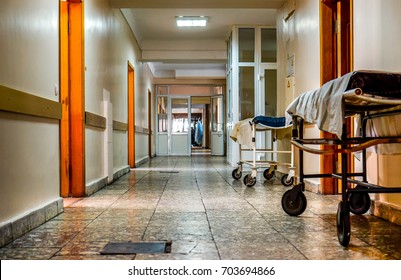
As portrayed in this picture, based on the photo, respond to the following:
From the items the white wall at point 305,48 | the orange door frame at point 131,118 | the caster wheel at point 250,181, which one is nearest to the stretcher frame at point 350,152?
the white wall at point 305,48

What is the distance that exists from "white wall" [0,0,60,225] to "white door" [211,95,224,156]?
11.6 metres

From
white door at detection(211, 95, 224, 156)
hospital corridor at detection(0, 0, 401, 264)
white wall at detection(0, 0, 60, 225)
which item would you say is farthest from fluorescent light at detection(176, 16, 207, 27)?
white door at detection(211, 95, 224, 156)

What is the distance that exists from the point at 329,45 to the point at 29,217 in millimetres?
3371

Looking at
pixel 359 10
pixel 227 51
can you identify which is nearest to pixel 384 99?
pixel 359 10

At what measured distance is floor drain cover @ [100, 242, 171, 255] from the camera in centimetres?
223

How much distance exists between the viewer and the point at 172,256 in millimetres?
2148

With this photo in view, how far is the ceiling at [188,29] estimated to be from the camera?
21.1 ft

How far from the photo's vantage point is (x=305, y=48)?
5.18m

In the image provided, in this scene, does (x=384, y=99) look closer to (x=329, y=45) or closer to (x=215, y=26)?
(x=329, y=45)

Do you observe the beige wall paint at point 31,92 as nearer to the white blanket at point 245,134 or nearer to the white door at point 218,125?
the white blanket at point 245,134

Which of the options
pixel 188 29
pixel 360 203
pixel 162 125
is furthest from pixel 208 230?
pixel 162 125

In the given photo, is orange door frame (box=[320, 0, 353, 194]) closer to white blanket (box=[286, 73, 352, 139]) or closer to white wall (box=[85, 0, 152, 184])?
white blanket (box=[286, 73, 352, 139])

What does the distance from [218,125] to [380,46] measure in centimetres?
1220
